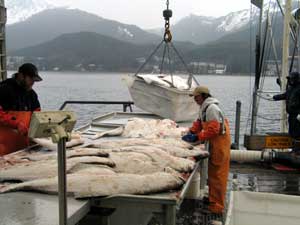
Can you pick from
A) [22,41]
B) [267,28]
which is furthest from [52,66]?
[267,28]

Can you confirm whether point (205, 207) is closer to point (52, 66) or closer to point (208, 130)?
point (208, 130)

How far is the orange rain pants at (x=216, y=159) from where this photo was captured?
19.6 feet

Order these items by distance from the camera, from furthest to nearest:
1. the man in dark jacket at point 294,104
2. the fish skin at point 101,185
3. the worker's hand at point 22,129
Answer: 1. the man in dark jacket at point 294,104
2. the worker's hand at point 22,129
3. the fish skin at point 101,185

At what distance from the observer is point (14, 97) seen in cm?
544

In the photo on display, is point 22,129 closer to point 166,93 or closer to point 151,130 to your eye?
point 151,130

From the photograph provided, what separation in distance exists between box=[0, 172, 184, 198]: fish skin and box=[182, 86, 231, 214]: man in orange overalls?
94.0 inches

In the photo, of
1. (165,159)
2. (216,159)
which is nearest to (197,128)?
(216,159)

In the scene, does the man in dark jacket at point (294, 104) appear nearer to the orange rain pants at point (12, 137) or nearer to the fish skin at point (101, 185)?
the orange rain pants at point (12, 137)

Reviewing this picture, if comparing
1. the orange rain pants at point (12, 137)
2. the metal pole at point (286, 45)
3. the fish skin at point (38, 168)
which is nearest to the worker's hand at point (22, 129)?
the orange rain pants at point (12, 137)

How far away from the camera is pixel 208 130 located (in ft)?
19.6

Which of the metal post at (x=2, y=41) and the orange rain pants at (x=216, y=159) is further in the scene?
the metal post at (x=2, y=41)

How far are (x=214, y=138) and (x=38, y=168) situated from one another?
9.74 ft

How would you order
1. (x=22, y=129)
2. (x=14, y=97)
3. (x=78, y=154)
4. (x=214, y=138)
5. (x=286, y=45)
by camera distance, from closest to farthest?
(x=78, y=154) → (x=22, y=129) → (x=14, y=97) → (x=214, y=138) → (x=286, y=45)

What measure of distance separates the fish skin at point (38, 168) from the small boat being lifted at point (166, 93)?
5.17 meters
